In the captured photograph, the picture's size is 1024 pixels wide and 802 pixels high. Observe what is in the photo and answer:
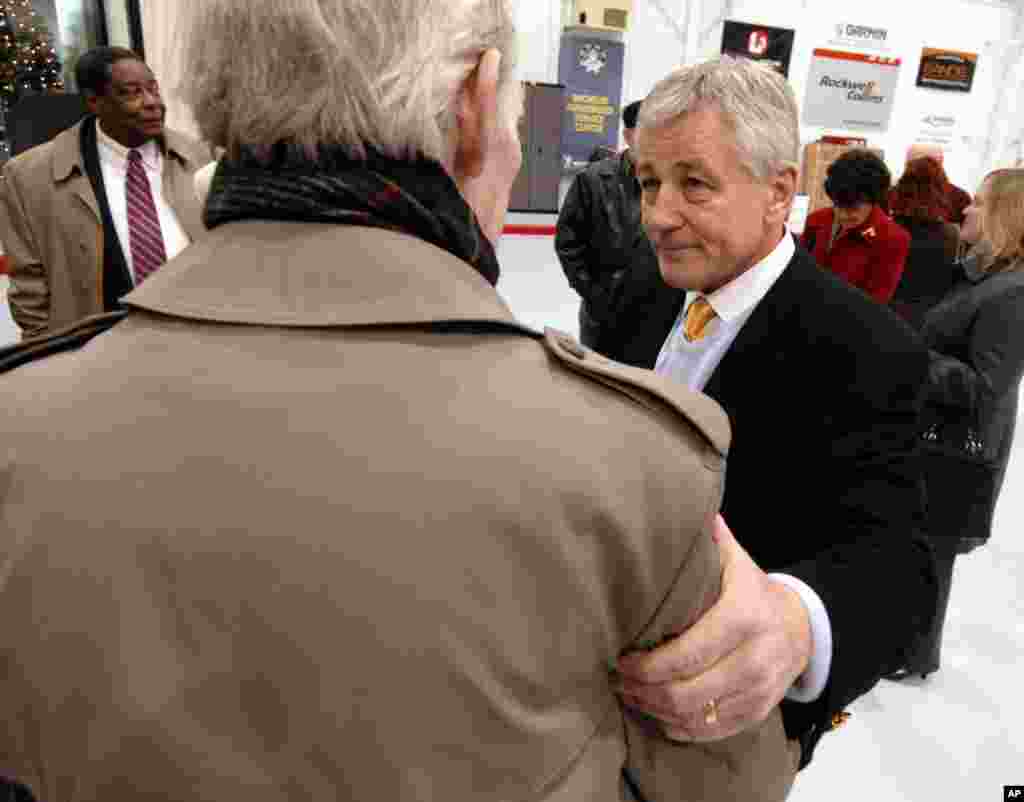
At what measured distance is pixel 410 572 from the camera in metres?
0.52

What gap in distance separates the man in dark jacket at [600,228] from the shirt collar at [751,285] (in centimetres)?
204

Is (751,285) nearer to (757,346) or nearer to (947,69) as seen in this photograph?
(757,346)

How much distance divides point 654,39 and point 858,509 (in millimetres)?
6922

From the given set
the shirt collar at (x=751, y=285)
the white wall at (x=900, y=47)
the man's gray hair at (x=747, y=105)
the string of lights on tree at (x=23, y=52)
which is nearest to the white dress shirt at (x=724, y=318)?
the shirt collar at (x=751, y=285)

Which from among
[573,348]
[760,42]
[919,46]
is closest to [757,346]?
[573,348]

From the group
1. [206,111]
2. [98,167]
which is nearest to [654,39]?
[98,167]

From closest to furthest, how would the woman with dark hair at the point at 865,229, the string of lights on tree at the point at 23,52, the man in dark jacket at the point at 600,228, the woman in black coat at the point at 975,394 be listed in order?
the woman in black coat at the point at 975,394, the woman with dark hair at the point at 865,229, the man in dark jacket at the point at 600,228, the string of lights on tree at the point at 23,52

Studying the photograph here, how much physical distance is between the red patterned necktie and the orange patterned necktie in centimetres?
224

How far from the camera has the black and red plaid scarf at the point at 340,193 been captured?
568 millimetres

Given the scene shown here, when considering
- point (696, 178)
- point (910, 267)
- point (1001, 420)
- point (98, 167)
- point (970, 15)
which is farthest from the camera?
point (970, 15)

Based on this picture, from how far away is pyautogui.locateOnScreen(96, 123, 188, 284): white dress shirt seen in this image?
293 centimetres

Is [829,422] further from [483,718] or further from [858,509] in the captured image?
[483,718]

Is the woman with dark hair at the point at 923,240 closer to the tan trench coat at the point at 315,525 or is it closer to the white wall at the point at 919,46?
the tan trench coat at the point at 315,525

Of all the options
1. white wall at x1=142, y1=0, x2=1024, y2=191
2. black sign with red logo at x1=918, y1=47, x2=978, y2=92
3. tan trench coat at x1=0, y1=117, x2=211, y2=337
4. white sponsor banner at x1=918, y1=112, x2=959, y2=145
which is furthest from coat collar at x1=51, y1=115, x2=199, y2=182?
white sponsor banner at x1=918, y1=112, x2=959, y2=145
